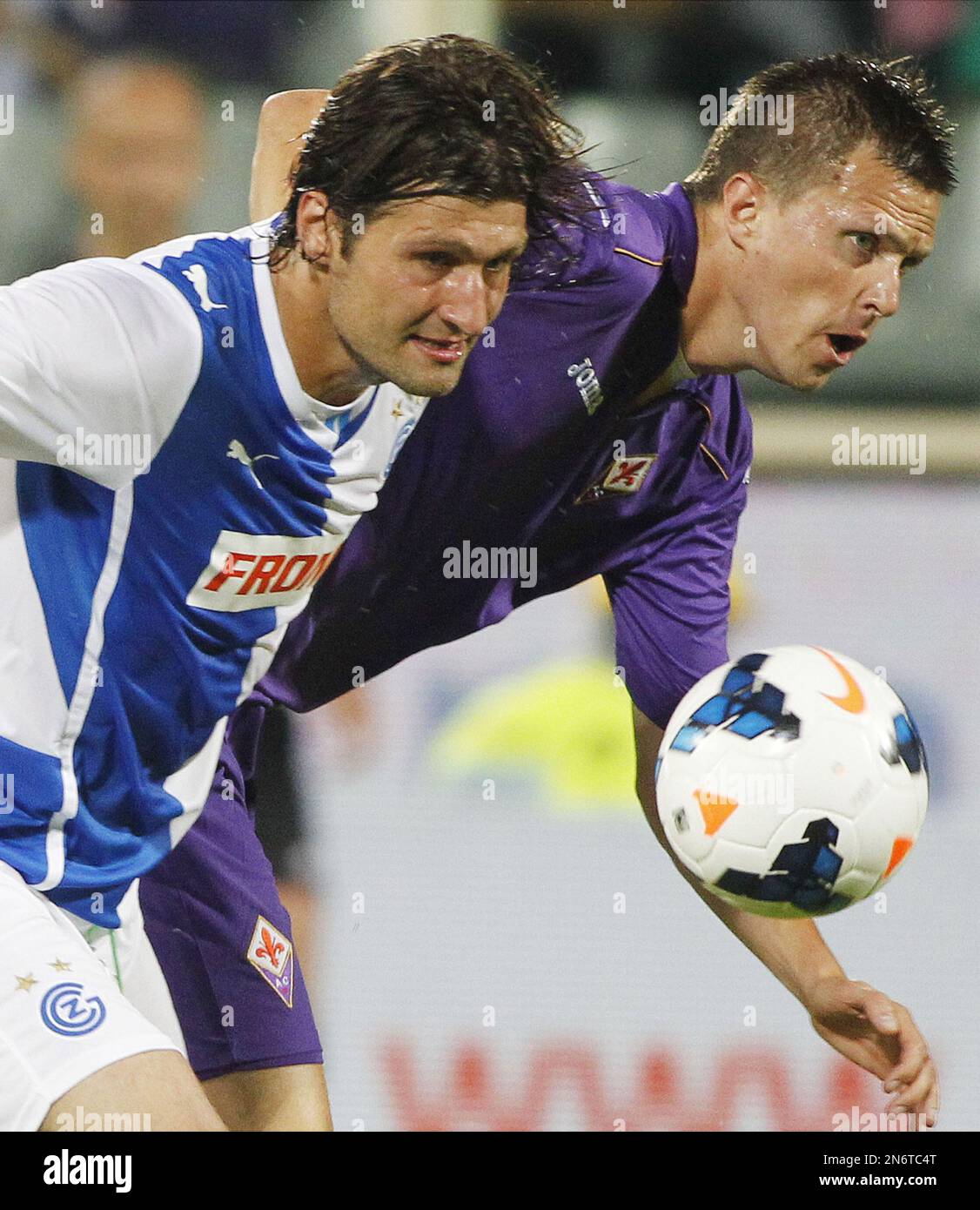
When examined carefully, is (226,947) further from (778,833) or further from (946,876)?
(946,876)

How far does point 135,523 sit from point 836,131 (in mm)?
870

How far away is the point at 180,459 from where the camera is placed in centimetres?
153

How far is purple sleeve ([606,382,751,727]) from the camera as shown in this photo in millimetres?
2066

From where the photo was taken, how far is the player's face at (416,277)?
1.56 meters

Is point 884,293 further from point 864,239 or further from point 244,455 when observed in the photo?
point 244,455

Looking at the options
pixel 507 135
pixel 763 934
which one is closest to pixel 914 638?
pixel 763 934

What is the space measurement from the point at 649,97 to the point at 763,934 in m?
2.22

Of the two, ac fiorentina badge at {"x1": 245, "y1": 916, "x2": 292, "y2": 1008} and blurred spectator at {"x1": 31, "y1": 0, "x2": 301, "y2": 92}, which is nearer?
ac fiorentina badge at {"x1": 245, "y1": 916, "x2": 292, "y2": 1008}

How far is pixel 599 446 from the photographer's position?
1961 mm

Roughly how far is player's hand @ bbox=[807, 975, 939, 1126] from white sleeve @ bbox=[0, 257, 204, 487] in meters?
0.94

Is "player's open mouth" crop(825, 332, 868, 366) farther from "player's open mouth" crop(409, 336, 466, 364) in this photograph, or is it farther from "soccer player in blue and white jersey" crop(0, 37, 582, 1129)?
"player's open mouth" crop(409, 336, 466, 364)

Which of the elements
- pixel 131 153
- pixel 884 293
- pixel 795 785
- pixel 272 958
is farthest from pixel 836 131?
pixel 131 153

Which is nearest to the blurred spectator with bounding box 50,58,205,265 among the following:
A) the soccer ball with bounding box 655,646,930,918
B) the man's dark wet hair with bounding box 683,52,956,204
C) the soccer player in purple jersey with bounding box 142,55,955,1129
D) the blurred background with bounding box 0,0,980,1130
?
A: the blurred background with bounding box 0,0,980,1130

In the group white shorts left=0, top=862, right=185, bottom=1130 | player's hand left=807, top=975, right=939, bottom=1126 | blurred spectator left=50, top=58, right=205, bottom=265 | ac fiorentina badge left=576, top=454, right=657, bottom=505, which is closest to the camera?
white shorts left=0, top=862, right=185, bottom=1130
